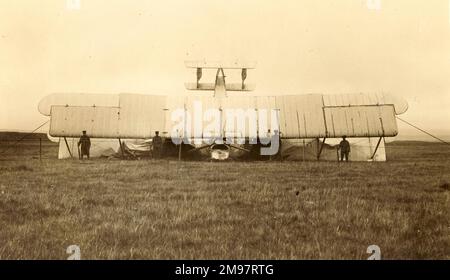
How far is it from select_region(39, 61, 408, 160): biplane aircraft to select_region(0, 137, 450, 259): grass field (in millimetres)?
8398

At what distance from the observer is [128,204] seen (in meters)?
8.22

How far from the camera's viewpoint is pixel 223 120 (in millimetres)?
21141

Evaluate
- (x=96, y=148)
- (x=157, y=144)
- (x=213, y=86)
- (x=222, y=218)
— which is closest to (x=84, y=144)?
(x=96, y=148)

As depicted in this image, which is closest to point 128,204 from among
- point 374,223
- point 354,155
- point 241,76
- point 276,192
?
point 276,192

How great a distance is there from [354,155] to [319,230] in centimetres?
1466

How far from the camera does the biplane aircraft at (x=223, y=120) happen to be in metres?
19.9

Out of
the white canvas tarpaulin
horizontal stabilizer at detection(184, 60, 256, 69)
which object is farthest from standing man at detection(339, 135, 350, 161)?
the white canvas tarpaulin

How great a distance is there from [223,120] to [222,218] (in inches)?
555

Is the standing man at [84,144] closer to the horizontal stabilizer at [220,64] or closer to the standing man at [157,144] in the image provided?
the standing man at [157,144]

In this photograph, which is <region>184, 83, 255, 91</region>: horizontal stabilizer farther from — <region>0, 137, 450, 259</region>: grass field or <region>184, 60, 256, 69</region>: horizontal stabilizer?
<region>0, 137, 450, 259</region>: grass field

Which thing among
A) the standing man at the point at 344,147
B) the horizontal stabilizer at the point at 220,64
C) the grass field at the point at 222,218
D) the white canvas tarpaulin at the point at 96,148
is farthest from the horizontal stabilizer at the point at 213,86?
the grass field at the point at 222,218

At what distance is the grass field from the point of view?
18.9 feet

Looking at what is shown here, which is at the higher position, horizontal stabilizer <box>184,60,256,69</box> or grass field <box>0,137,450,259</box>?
horizontal stabilizer <box>184,60,256,69</box>

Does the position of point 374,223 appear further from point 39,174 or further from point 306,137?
point 306,137
